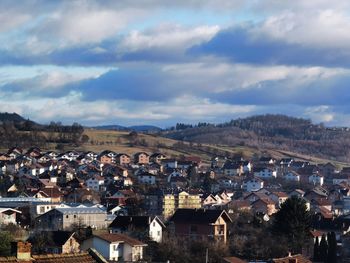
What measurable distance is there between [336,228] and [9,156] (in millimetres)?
43167

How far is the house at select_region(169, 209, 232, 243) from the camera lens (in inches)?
1788

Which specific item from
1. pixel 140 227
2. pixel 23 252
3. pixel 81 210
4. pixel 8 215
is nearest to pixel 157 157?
pixel 81 210

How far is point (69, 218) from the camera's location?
4756 cm

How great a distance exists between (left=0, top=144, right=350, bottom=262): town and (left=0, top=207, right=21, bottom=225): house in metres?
0.06

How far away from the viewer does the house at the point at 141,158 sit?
9635 centimetres

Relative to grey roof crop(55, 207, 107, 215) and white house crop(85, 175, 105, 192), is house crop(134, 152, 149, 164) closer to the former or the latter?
white house crop(85, 175, 105, 192)

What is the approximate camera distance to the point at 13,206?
51562 mm

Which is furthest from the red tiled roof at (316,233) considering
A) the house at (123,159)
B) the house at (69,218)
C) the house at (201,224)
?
the house at (123,159)

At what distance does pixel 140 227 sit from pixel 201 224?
3.63 metres

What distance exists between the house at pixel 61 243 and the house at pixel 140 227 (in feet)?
18.8

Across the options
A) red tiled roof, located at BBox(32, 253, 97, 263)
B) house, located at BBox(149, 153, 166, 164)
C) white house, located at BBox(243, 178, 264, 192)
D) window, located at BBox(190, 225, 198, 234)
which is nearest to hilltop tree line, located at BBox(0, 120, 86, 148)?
house, located at BBox(149, 153, 166, 164)

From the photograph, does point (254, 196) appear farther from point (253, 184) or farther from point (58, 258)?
point (58, 258)

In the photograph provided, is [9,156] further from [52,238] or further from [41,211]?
[52,238]

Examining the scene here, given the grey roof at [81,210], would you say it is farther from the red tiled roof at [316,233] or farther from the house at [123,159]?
the house at [123,159]
